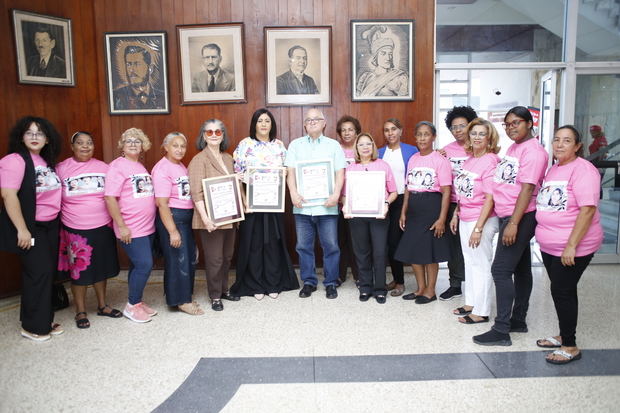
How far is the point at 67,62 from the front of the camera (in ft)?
14.3

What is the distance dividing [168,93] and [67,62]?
0.97 metres

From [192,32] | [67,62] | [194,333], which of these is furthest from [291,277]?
[67,62]

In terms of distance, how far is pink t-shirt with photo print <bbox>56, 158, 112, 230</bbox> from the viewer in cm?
325

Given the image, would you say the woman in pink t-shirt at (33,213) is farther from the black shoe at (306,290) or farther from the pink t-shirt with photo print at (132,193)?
the black shoe at (306,290)

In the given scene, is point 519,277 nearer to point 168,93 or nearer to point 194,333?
point 194,333

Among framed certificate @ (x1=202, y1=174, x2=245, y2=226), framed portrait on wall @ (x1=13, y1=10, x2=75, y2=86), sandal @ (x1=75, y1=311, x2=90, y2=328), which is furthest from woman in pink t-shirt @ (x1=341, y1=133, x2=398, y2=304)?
framed portrait on wall @ (x1=13, y1=10, x2=75, y2=86)

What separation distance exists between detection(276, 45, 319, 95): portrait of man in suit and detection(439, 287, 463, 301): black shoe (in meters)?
2.29

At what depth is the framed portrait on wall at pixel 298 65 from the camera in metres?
4.50

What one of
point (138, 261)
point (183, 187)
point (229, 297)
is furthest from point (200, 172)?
point (229, 297)

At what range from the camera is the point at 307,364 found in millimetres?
2658

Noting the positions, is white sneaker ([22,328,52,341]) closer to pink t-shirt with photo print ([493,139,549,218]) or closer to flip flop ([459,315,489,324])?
flip flop ([459,315,489,324])

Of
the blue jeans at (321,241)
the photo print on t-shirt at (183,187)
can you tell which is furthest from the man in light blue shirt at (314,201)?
the photo print on t-shirt at (183,187)

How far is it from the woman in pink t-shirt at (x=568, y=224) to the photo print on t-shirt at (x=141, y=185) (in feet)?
8.65

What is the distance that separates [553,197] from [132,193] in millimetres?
2773
